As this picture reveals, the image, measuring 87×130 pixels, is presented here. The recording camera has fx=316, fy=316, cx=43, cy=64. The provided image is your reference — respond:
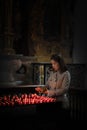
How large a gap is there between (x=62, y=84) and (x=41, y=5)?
5.72 metres

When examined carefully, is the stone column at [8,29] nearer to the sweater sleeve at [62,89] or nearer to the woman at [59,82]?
the woman at [59,82]

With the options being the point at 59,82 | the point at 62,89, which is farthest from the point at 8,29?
the point at 62,89

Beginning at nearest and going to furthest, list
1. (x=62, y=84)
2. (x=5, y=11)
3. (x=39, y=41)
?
(x=62, y=84), (x=5, y=11), (x=39, y=41)

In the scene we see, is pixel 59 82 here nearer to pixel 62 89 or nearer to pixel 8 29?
pixel 62 89

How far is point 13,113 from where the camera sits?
5.27 m

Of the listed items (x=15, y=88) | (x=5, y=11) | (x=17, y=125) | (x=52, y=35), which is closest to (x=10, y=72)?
(x=15, y=88)

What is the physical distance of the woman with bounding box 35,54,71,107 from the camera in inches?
221

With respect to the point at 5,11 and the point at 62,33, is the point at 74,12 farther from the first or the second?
the point at 5,11

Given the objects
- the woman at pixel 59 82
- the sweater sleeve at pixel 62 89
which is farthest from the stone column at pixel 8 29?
the sweater sleeve at pixel 62 89

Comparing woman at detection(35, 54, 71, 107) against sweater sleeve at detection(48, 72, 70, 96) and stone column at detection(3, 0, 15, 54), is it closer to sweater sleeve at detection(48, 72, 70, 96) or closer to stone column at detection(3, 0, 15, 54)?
sweater sleeve at detection(48, 72, 70, 96)

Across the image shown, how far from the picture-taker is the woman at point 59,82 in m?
5.61

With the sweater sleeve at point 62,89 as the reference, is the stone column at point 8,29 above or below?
above

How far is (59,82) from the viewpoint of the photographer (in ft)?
18.8

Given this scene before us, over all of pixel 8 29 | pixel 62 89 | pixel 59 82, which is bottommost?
pixel 62 89
